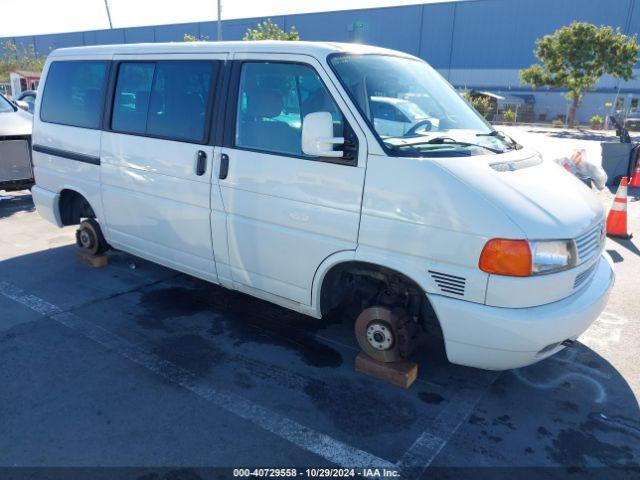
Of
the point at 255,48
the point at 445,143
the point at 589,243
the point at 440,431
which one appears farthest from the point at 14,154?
the point at 589,243

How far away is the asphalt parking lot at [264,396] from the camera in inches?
106

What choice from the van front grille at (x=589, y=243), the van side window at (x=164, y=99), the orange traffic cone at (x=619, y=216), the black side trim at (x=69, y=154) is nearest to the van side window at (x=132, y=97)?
the van side window at (x=164, y=99)

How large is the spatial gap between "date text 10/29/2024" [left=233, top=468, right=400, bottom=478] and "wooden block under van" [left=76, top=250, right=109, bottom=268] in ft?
11.6

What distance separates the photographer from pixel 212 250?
3930 mm

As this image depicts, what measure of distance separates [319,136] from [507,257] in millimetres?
1298

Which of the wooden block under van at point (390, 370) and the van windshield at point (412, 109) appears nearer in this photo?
the van windshield at point (412, 109)

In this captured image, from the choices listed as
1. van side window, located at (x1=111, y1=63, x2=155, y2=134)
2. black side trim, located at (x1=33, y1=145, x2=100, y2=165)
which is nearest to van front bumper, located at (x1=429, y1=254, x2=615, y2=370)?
van side window, located at (x1=111, y1=63, x2=155, y2=134)

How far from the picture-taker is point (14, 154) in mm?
7531

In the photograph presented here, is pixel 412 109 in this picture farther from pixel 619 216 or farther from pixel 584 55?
pixel 584 55

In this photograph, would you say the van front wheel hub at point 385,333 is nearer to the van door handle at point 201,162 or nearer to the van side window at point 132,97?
the van door handle at point 201,162

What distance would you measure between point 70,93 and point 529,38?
51.8 metres

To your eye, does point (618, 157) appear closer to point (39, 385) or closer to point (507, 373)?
point (507, 373)

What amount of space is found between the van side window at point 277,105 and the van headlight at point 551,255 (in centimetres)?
137

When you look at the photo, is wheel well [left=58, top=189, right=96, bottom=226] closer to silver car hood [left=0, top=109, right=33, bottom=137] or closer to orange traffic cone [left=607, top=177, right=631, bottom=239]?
silver car hood [left=0, top=109, right=33, bottom=137]
